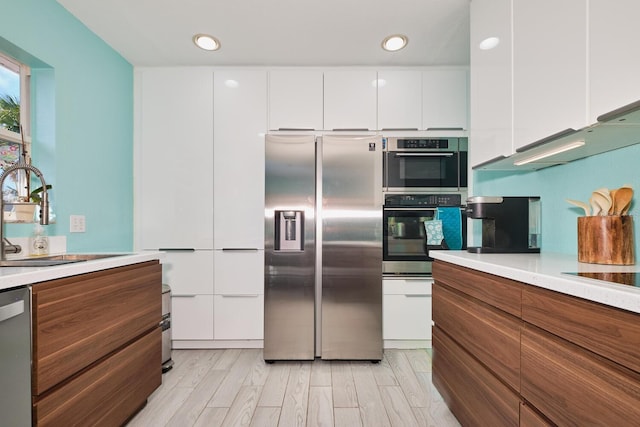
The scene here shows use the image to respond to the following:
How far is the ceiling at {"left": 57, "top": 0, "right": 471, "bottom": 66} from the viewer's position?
2.03 metres

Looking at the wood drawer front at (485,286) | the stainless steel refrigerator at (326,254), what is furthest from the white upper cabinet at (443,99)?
the wood drawer front at (485,286)

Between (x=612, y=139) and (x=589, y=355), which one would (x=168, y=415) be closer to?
(x=589, y=355)

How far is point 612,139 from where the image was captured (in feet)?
4.14

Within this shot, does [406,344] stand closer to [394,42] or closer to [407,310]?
[407,310]

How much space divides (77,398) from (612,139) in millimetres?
2348

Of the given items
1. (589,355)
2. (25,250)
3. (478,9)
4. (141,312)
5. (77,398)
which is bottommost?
(77,398)

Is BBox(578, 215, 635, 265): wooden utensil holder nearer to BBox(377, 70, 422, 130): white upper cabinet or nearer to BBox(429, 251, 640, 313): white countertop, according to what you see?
BBox(429, 251, 640, 313): white countertop

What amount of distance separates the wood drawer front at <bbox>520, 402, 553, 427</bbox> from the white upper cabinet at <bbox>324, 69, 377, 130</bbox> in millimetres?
2208

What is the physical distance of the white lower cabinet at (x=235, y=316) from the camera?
8.96 ft

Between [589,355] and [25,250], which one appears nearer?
[589,355]

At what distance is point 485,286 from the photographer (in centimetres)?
130

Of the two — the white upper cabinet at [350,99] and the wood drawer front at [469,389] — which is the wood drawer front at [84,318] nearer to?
the wood drawer front at [469,389]

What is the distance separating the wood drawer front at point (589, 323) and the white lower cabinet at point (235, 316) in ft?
7.04

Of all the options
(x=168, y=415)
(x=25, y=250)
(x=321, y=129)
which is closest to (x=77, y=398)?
(x=168, y=415)
